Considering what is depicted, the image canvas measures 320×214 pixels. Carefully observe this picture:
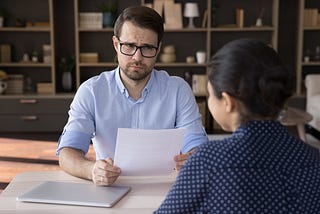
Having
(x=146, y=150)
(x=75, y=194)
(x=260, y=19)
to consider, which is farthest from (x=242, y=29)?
(x=75, y=194)

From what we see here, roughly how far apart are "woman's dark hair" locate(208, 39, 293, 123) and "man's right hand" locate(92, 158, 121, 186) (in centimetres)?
62

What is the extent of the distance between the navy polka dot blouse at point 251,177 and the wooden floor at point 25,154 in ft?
9.08

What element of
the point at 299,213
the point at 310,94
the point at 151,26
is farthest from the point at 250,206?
the point at 310,94

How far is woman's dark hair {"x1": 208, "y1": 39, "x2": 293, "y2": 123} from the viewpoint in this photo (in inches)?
38.1

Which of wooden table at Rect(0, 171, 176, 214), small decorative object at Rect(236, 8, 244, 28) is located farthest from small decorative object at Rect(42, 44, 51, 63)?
wooden table at Rect(0, 171, 176, 214)

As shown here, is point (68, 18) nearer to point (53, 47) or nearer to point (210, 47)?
point (53, 47)

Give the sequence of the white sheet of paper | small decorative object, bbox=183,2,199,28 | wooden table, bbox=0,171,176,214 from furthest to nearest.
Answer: small decorative object, bbox=183,2,199,28, the white sheet of paper, wooden table, bbox=0,171,176,214

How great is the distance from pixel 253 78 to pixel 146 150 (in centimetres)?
62

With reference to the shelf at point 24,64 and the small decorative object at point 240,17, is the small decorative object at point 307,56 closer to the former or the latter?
the small decorative object at point 240,17

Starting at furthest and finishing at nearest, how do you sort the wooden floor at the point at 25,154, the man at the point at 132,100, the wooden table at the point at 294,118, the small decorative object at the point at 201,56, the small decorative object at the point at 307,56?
the small decorative object at the point at 307,56
the small decorative object at the point at 201,56
the wooden table at the point at 294,118
the wooden floor at the point at 25,154
the man at the point at 132,100

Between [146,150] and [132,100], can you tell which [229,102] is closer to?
[146,150]

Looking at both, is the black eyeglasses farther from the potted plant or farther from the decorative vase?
the decorative vase

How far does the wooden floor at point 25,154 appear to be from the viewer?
12.8ft

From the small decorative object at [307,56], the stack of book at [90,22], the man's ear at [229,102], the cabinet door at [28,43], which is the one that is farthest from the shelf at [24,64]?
the man's ear at [229,102]
